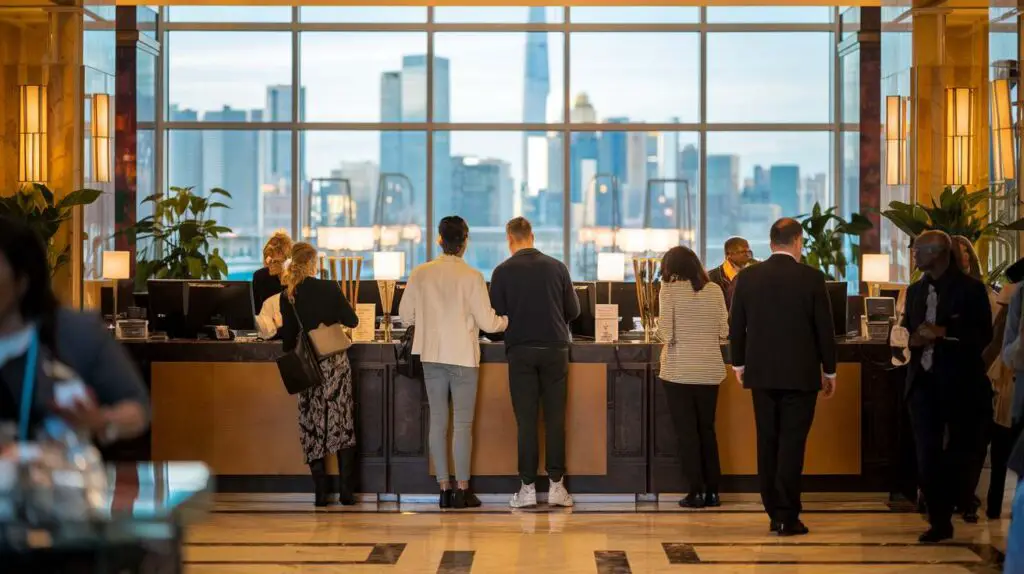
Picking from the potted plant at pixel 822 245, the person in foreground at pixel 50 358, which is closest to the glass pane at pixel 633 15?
the potted plant at pixel 822 245

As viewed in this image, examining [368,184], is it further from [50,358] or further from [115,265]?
[50,358]

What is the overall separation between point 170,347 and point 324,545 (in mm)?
1889

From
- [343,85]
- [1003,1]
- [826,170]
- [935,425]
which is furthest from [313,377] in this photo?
[826,170]

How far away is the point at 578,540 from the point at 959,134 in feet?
17.4

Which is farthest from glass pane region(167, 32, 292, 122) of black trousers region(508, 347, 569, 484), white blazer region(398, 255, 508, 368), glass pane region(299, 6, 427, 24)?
black trousers region(508, 347, 569, 484)

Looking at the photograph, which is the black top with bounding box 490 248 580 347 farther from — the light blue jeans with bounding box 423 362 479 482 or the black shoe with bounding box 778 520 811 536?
the black shoe with bounding box 778 520 811 536

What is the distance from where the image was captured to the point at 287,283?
7.25 meters

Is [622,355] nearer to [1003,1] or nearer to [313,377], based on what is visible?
[313,377]

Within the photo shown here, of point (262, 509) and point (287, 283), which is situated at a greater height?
point (287, 283)

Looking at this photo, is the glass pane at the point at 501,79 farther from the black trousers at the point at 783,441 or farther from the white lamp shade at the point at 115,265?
the black trousers at the point at 783,441

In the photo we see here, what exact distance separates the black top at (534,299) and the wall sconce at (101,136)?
15.8 feet

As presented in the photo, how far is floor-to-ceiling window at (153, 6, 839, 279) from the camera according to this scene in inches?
583

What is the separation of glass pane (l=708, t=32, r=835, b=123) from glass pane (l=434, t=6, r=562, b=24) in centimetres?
183

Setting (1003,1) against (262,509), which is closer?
(262,509)
